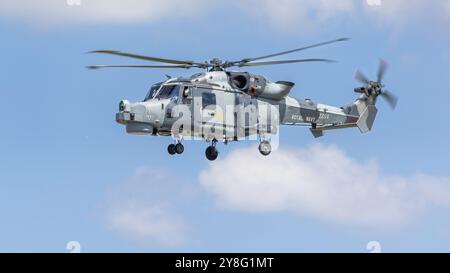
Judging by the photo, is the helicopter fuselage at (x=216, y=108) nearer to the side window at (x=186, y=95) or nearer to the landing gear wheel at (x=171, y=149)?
the side window at (x=186, y=95)

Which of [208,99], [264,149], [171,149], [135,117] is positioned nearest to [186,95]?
[208,99]

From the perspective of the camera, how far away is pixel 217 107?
4303 centimetres

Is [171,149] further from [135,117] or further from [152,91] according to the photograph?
[135,117]

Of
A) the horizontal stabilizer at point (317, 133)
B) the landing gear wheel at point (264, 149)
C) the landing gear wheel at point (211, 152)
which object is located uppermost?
the horizontal stabilizer at point (317, 133)

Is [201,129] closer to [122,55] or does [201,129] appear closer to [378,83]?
[122,55]

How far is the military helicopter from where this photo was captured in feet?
135

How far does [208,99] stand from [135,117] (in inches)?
155

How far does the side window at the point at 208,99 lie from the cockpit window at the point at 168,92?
1.30 m

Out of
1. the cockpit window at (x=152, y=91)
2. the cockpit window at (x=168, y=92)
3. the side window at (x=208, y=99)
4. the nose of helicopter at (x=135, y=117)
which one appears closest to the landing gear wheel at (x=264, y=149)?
the side window at (x=208, y=99)

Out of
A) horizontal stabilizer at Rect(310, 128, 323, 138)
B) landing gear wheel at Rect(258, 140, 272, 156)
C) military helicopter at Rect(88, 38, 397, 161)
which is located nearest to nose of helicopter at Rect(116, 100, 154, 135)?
military helicopter at Rect(88, 38, 397, 161)

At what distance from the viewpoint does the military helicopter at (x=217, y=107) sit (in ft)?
135
